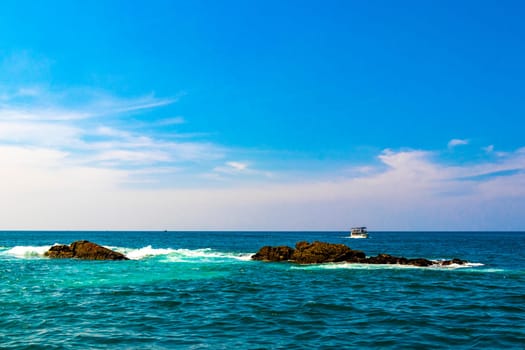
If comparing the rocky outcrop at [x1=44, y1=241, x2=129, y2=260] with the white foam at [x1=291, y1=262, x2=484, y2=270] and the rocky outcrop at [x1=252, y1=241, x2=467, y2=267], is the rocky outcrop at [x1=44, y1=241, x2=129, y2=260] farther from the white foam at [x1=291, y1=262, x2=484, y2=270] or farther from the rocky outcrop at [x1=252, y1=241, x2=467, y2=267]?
the white foam at [x1=291, y1=262, x2=484, y2=270]

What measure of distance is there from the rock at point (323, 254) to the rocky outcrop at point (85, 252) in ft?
76.0

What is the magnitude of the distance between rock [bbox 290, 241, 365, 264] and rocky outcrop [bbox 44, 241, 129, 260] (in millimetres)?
23158

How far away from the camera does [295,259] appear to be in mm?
50781

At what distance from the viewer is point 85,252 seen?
53.8 meters

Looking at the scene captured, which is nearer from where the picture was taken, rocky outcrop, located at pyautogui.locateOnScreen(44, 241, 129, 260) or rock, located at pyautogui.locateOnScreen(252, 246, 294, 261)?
rock, located at pyautogui.locateOnScreen(252, 246, 294, 261)

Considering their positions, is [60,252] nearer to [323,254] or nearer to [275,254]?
[275,254]

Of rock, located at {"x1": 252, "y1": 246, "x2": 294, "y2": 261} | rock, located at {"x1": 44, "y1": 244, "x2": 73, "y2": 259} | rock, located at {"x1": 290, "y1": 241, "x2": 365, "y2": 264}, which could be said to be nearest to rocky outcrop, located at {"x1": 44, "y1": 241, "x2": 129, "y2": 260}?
rock, located at {"x1": 44, "y1": 244, "x2": 73, "y2": 259}

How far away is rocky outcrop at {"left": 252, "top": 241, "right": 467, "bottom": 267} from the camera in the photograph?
47594mm

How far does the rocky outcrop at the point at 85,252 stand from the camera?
52812 millimetres

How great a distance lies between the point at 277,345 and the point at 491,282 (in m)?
25.0

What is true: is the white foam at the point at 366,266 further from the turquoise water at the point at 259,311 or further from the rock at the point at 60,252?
the rock at the point at 60,252

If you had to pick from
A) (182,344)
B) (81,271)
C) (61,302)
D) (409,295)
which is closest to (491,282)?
(409,295)

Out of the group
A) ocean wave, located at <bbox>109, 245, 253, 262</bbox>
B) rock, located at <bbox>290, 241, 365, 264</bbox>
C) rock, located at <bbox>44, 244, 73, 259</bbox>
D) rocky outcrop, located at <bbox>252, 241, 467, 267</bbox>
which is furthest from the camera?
rock, located at <bbox>44, 244, 73, 259</bbox>

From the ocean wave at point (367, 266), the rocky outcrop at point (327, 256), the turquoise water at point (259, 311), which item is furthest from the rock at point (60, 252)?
the ocean wave at point (367, 266)
